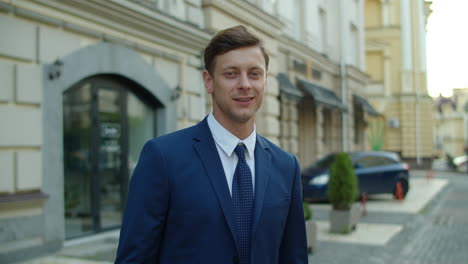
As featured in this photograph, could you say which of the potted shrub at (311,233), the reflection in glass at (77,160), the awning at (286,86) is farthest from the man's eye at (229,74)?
the awning at (286,86)

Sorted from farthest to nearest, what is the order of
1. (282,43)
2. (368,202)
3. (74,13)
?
(282,43) < (368,202) < (74,13)

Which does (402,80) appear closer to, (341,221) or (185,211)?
(341,221)

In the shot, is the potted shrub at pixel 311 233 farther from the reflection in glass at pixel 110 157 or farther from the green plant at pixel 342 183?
the reflection in glass at pixel 110 157

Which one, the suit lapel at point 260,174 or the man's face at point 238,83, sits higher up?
the man's face at point 238,83

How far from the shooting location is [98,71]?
7.62m

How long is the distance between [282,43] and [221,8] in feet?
19.3

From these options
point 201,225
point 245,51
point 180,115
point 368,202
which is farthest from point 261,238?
point 368,202

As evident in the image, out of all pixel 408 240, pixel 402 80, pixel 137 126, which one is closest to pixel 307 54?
pixel 137 126

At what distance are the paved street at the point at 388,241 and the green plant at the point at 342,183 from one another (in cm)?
63

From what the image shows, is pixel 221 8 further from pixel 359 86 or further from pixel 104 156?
pixel 359 86

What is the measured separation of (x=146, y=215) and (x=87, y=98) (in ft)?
20.9

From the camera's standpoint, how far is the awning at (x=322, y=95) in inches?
683

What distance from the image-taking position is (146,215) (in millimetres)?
1796

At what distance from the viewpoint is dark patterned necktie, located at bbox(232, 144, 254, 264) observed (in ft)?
6.13
